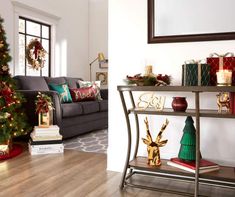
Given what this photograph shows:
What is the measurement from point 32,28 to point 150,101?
11.3ft

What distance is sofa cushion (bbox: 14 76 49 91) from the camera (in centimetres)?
407

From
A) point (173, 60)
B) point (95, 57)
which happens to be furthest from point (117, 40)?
point (95, 57)

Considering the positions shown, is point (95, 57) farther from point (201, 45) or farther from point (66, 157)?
point (201, 45)

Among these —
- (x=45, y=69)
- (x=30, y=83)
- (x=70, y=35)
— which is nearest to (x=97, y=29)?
(x=70, y=35)

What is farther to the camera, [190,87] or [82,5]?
[82,5]

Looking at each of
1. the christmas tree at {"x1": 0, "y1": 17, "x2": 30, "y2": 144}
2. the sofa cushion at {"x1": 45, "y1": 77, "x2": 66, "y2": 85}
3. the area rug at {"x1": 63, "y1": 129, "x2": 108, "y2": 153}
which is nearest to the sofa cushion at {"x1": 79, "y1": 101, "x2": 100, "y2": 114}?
the area rug at {"x1": 63, "y1": 129, "x2": 108, "y2": 153}

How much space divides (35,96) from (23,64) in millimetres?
1404

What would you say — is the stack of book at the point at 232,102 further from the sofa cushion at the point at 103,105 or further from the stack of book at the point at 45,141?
the sofa cushion at the point at 103,105

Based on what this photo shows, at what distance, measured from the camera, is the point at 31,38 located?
5.09 metres

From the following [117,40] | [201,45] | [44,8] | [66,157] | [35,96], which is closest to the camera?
[201,45]

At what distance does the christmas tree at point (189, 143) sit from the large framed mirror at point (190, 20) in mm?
703

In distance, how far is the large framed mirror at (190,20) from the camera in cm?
226

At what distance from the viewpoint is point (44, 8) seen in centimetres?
518

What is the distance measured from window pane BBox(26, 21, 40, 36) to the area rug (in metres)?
2.06
